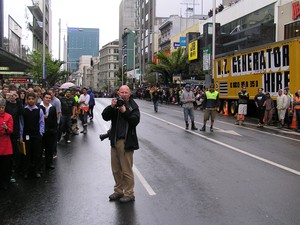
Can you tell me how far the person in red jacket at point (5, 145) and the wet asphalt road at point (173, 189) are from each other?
0.29 m

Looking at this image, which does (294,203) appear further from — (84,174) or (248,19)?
A: (248,19)

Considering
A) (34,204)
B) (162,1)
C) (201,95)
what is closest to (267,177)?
(34,204)

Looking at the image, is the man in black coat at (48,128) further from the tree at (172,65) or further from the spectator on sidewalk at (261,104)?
the tree at (172,65)

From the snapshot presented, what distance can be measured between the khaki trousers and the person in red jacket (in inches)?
77.7

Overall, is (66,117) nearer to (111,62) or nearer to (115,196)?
(115,196)

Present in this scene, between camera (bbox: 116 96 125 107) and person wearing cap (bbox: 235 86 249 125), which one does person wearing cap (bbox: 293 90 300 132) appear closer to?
person wearing cap (bbox: 235 86 249 125)

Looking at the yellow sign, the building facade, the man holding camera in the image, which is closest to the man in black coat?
the man holding camera

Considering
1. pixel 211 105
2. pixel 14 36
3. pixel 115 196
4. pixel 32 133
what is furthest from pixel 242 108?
pixel 14 36

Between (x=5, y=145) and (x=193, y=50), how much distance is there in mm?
44792

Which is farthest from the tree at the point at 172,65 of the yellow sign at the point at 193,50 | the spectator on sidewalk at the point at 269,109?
the spectator on sidewalk at the point at 269,109

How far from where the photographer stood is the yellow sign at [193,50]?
Answer: 49422 mm

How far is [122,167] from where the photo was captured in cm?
649

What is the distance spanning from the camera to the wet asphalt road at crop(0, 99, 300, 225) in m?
5.77

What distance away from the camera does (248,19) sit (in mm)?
39062
